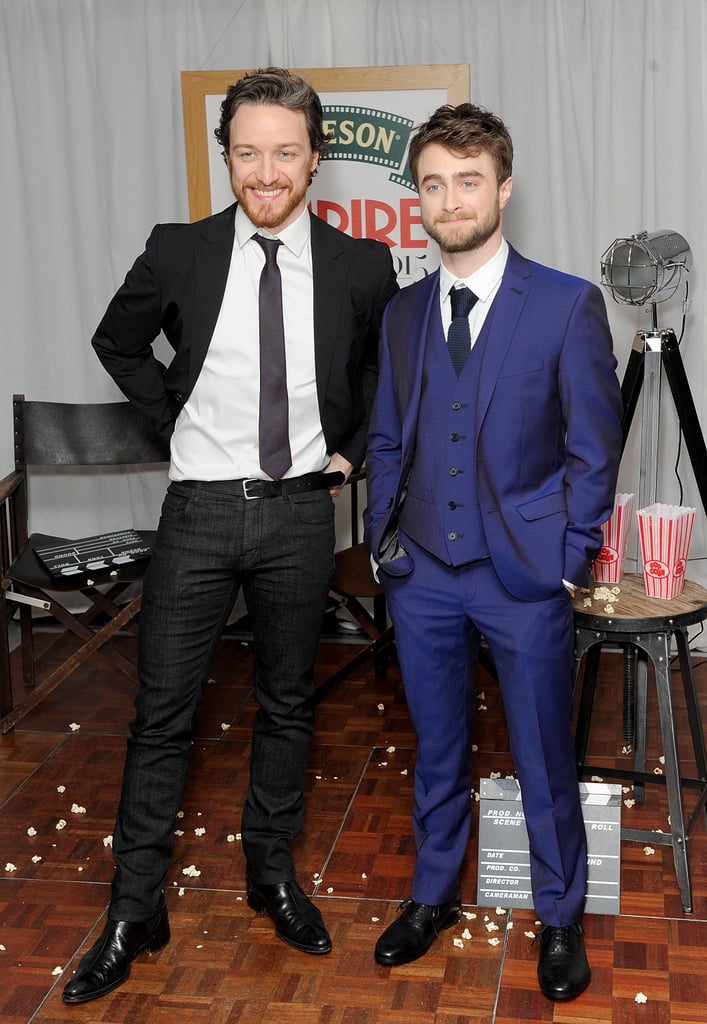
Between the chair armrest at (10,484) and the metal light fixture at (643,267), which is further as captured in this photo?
the chair armrest at (10,484)

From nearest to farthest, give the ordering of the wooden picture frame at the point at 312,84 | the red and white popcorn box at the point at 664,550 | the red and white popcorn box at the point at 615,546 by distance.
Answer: the red and white popcorn box at the point at 664,550 → the red and white popcorn box at the point at 615,546 → the wooden picture frame at the point at 312,84

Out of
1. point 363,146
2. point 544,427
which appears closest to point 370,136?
point 363,146

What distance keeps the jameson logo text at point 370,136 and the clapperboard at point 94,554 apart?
5.08 ft

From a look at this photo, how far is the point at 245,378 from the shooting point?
9.11ft

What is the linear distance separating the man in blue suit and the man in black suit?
162 mm

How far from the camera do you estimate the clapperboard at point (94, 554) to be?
4098mm

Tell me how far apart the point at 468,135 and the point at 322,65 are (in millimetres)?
2225

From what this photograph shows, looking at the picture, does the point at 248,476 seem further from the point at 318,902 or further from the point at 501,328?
the point at 318,902

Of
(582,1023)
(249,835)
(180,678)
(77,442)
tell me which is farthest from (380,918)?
(77,442)

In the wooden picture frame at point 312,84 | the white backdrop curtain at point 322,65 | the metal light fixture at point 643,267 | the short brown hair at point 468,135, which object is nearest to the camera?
the short brown hair at point 468,135

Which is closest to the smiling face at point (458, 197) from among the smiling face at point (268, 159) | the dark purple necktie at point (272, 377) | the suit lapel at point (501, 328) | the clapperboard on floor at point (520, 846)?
the suit lapel at point (501, 328)

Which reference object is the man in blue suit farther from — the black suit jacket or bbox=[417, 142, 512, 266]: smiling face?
the black suit jacket

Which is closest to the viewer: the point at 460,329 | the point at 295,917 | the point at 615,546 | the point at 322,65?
the point at 460,329

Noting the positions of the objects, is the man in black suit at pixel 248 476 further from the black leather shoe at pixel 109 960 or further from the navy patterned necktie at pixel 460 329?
the navy patterned necktie at pixel 460 329
